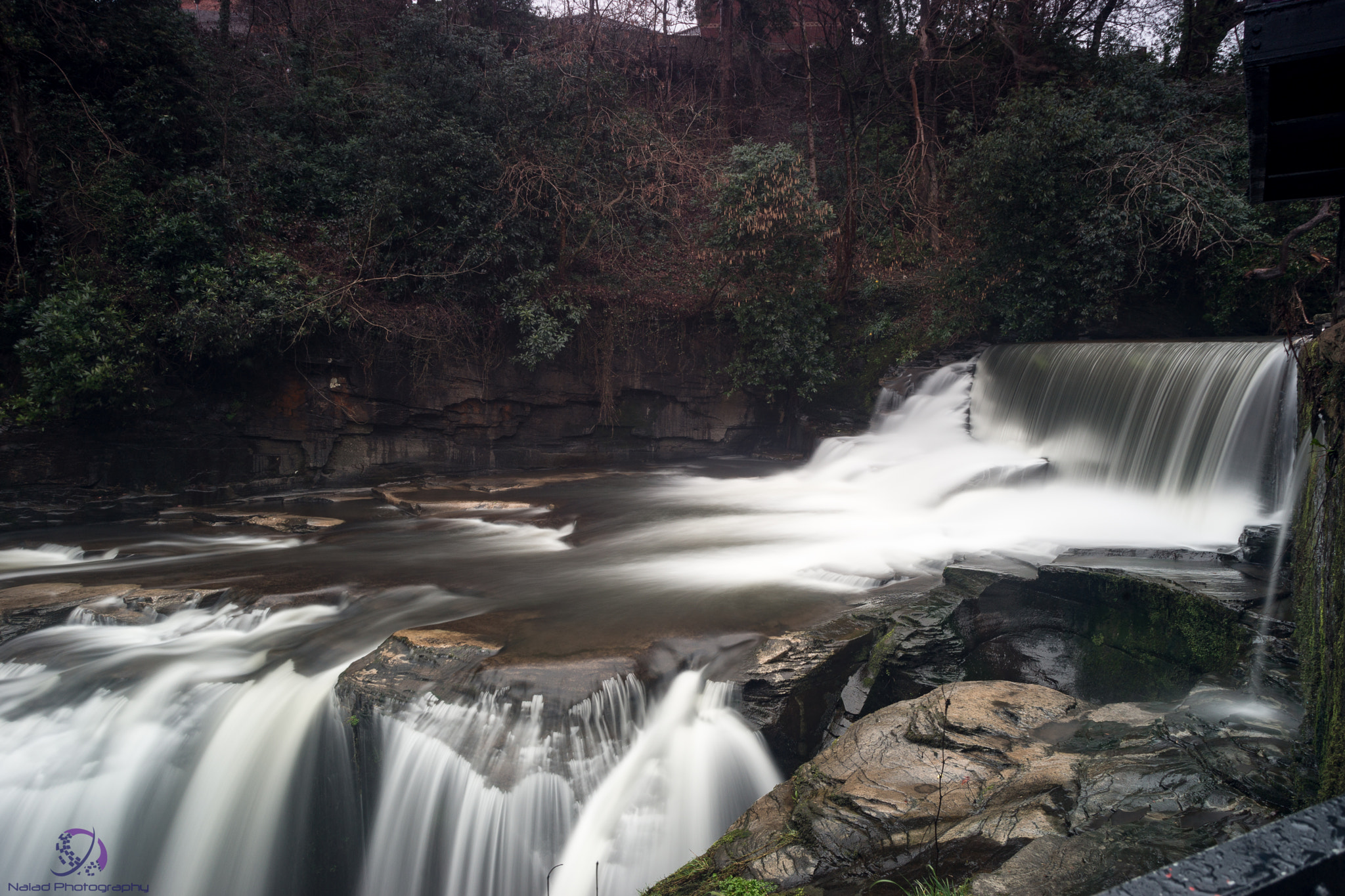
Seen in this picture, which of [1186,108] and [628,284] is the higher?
[1186,108]

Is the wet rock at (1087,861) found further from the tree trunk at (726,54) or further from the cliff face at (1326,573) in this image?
the tree trunk at (726,54)

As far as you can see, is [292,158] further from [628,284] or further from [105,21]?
[628,284]

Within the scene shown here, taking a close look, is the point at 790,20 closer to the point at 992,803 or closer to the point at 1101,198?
the point at 1101,198

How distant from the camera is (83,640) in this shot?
5.81 m

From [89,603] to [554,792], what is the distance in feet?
14.9

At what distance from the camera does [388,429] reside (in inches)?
499

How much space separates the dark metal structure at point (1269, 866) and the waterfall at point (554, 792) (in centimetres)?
367

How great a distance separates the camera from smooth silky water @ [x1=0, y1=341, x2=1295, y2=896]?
4574mm

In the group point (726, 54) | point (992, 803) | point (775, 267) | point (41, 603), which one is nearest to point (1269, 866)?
point (992, 803)

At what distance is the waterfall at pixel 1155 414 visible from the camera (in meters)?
7.74

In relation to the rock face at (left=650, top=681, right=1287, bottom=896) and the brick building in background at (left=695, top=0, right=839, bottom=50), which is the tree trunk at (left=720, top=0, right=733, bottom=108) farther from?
the rock face at (left=650, top=681, right=1287, bottom=896)

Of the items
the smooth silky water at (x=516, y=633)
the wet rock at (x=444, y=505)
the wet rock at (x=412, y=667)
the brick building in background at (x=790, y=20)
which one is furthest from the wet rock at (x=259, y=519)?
the brick building in background at (x=790, y=20)

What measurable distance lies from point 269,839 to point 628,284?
11473mm

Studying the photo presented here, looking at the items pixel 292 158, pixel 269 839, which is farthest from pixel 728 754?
pixel 292 158
